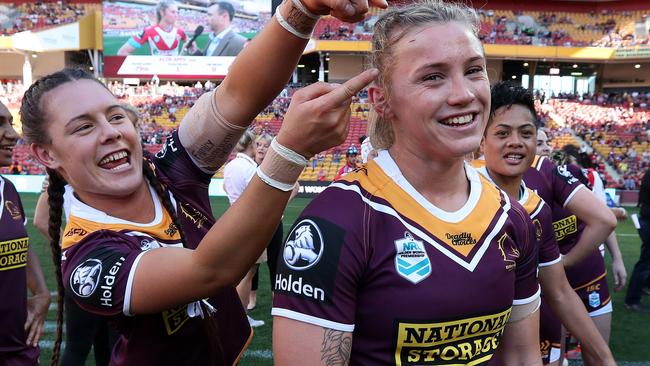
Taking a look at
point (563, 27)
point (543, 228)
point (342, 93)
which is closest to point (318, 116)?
point (342, 93)

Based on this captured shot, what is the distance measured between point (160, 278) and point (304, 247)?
1.27 ft

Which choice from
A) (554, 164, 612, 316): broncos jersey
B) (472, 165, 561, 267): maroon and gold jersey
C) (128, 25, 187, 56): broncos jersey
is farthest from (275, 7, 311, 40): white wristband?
(128, 25, 187, 56): broncos jersey

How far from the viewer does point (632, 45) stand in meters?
33.6

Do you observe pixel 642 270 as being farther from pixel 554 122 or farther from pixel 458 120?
pixel 554 122

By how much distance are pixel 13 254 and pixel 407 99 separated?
240 centimetres

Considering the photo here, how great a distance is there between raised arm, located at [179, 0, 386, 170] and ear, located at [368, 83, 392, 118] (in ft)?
0.87

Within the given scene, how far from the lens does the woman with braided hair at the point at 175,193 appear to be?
133 cm

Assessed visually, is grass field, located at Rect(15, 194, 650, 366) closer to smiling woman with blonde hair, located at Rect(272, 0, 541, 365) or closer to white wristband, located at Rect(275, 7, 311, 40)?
smiling woman with blonde hair, located at Rect(272, 0, 541, 365)

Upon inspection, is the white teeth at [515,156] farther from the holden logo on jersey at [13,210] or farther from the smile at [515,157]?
the holden logo on jersey at [13,210]

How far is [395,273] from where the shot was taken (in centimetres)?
157

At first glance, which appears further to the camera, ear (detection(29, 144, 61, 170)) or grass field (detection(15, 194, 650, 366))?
grass field (detection(15, 194, 650, 366))

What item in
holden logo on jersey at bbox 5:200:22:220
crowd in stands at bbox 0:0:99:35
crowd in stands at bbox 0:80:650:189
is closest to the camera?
holden logo on jersey at bbox 5:200:22:220

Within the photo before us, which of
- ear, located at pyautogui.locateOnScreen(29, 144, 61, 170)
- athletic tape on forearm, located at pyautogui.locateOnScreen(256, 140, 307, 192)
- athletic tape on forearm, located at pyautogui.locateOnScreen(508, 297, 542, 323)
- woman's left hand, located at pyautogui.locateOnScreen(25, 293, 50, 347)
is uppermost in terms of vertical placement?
athletic tape on forearm, located at pyautogui.locateOnScreen(256, 140, 307, 192)

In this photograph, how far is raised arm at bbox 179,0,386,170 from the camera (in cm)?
147
